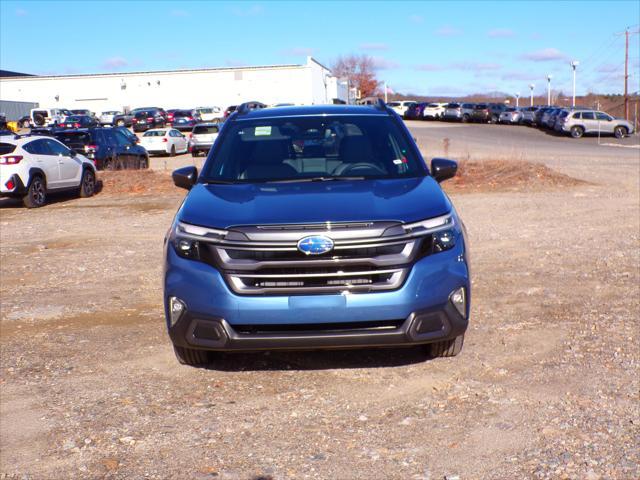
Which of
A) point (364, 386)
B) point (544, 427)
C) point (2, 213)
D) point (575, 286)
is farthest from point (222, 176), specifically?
point (2, 213)

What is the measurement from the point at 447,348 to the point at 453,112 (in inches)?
2540

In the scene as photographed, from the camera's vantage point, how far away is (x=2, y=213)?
53.9 ft

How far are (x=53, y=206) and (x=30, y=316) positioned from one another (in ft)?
36.2

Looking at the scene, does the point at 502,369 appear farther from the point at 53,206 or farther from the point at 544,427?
the point at 53,206

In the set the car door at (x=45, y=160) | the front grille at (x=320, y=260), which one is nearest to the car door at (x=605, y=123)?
the car door at (x=45, y=160)

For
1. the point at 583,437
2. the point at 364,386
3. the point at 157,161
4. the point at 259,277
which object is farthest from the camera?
the point at 157,161

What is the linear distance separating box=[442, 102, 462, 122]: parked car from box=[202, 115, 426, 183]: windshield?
62.5 metres

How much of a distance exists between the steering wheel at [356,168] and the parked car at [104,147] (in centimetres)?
1945

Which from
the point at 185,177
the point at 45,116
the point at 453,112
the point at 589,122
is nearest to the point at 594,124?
the point at 589,122

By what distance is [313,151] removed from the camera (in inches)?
249

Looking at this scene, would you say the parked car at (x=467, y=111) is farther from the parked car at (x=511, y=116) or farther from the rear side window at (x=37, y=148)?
the rear side window at (x=37, y=148)

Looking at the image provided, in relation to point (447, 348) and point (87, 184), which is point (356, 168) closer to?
point (447, 348)

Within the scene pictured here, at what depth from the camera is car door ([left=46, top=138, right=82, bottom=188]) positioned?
18328 millimetres

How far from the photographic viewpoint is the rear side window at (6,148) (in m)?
16.8
